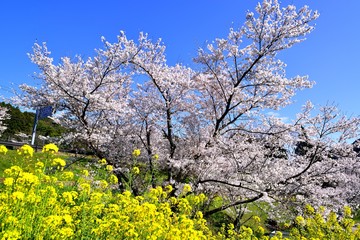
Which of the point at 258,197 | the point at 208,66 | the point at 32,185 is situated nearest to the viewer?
the point at 32,185

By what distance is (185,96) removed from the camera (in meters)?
11.6

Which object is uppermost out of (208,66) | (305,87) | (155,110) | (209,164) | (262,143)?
(208,66)

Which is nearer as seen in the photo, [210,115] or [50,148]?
[50,148]

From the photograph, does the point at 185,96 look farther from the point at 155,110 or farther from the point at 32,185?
the point at 32,185

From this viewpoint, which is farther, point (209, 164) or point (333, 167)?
point (333, 167)

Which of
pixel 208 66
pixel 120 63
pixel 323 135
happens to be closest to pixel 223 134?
Answer: pixel 208 66

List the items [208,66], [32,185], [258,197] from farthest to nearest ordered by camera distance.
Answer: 1. [208,66]
2. [258,197]
3. [32,185]

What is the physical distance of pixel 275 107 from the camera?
36.2 ft

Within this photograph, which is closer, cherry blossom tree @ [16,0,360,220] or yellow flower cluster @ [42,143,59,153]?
yellow flower cluster @ [42,143,59,153]

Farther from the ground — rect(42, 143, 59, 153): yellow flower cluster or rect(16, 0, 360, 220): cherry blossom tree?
rect(16, 0, 360, 220): cherry blossom tree

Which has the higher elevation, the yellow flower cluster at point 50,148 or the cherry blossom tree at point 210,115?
the cherry blossom tree at point 210,115

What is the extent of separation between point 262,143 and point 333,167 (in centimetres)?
249

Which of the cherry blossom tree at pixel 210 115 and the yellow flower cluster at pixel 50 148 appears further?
the cherry blossom tree at pixel 210 115

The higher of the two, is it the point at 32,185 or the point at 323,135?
the point at 323,135
